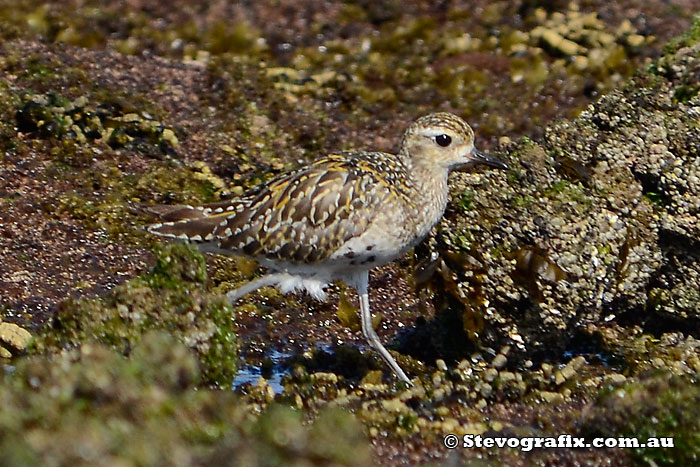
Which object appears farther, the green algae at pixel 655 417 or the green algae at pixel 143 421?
the green algae at pixel 655 417

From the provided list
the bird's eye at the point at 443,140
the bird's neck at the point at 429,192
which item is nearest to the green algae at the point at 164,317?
the bird's neck at the point at 429,192

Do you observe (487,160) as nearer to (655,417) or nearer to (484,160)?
(484,160)

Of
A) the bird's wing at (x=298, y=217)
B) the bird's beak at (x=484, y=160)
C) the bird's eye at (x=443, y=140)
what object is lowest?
the bird's wing at (x=298, y=217)

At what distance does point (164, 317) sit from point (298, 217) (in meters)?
1.39

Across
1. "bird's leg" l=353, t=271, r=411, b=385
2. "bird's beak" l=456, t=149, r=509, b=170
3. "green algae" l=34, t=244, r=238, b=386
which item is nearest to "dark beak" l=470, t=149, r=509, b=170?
"bird's beak" l=456, t=149, r=509, b=170

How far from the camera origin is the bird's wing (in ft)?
27.5

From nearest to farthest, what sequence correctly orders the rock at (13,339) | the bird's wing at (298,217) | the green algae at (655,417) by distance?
the green algae at (655,417) < the bird's wing at (298,217) < the rock at (13,339)

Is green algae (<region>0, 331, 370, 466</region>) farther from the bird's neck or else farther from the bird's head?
the bird's head

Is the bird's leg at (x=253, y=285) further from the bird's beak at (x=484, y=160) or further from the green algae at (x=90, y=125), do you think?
the green algae at (x=90, y=125)

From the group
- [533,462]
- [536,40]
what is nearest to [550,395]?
[533,462]

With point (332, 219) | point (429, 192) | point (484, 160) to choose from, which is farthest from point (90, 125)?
point (484, 160)

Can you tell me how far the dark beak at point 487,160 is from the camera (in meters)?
Result: 8.80

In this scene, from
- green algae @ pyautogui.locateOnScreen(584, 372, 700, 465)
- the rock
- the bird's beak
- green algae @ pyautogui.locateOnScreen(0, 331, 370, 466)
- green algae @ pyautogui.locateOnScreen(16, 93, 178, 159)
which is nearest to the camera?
green algae @ pyautogui.locateOnScreen(0, 331, 370, 466)

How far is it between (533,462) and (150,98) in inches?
312
